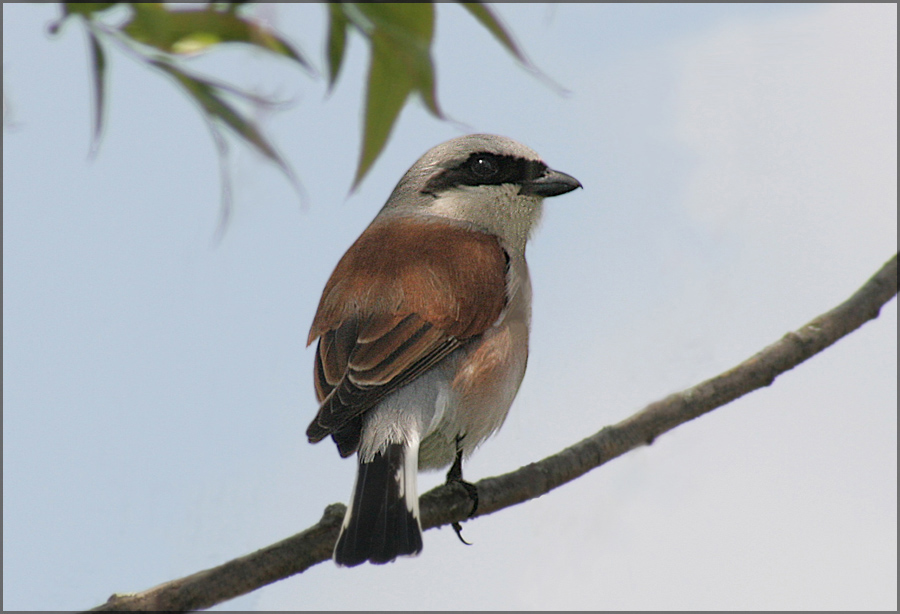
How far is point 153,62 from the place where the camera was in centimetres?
122

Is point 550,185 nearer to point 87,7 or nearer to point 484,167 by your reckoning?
point 484,167

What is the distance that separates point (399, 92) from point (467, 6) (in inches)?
5.6

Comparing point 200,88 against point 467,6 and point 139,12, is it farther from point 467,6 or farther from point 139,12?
point 467,6

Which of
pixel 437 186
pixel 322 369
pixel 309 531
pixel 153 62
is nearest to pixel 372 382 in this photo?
pixel 322 369

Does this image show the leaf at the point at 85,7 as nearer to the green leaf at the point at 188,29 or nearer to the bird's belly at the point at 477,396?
the green leaf at the point at 188,29

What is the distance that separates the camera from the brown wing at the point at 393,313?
2504 millimetres

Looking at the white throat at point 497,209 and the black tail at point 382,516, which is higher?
the white throat at point 497,209

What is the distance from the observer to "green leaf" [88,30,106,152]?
1.23 m

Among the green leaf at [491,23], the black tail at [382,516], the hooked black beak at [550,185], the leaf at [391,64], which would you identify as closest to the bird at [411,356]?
the black tail at [382,516]

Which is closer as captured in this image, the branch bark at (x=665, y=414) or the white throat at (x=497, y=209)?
the branch bark at (x=665, y=414)

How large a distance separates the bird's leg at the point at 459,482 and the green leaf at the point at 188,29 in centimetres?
162

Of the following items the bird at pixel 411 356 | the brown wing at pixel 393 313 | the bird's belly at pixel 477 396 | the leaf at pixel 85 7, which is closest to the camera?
the leaf at pixel 85 7

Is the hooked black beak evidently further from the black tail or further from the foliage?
the foliage

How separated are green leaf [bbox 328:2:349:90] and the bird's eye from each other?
2133 mm
